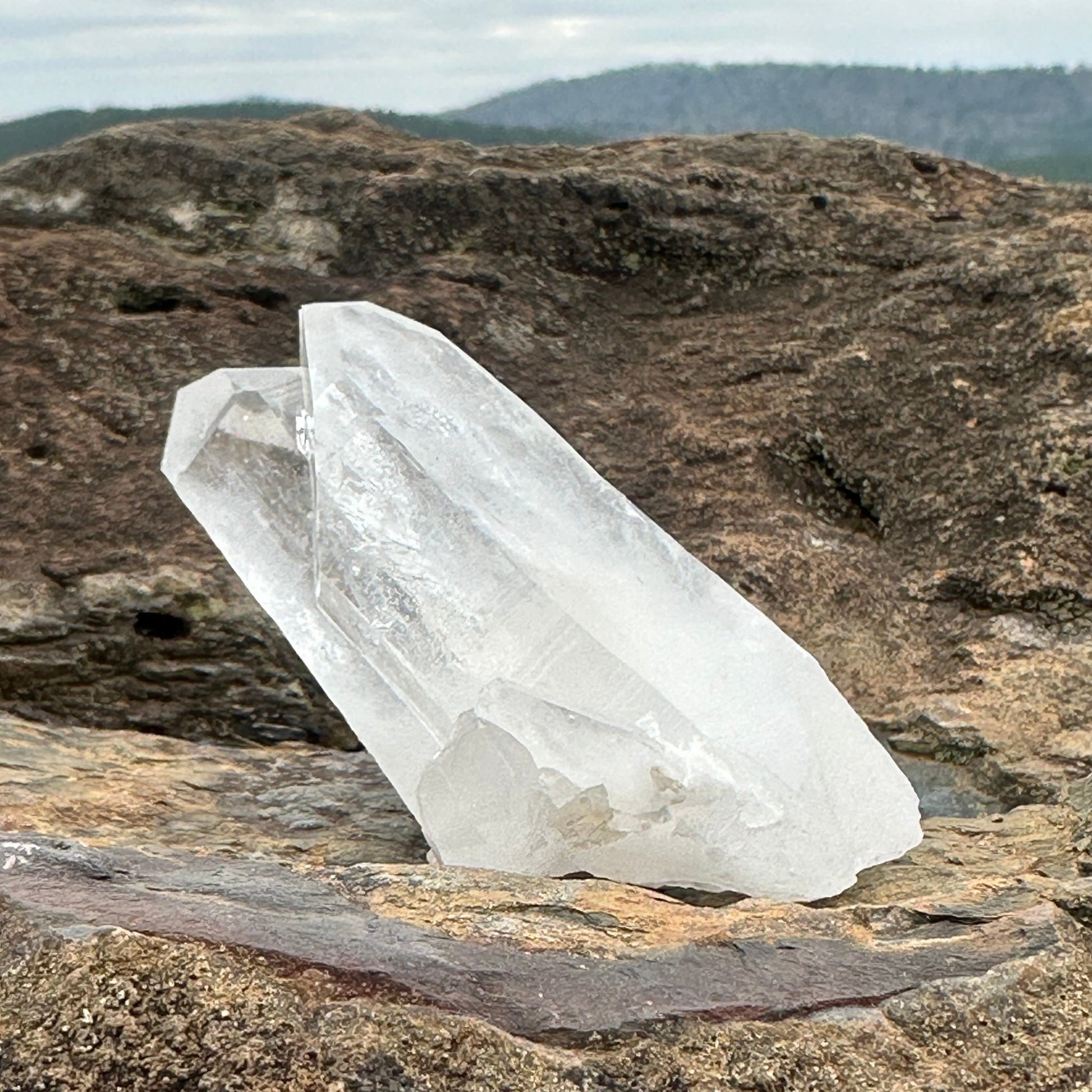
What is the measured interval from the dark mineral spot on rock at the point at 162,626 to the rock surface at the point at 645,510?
20 mm

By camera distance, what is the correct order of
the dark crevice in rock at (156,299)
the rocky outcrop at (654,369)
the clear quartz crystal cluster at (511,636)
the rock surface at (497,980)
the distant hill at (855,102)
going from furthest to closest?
the distant hill at (855,102) < the dark crevice in rock at (156,299) < the rocky outcrop at (654,369) < the clear quartz crystal cluster at (511,636) < the rock surface at (497,980)

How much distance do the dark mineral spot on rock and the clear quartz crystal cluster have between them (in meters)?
0.47

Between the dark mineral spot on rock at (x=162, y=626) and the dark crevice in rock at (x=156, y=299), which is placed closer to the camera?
the dark mineral spot on rock at (x=162, y=626)

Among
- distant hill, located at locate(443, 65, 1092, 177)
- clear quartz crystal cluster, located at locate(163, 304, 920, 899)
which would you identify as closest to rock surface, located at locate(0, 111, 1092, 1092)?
clear quartz crystal cluster, located at locate(163, 304, 920, 899)

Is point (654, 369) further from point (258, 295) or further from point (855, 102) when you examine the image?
point (855, 102)

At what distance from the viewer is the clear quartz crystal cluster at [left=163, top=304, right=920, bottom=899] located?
2.14 m

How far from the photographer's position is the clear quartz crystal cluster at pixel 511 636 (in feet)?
7.02

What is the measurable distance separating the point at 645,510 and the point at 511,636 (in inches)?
38.5

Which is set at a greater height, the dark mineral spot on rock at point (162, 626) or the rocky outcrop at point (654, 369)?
the rocky outcrop at point (654, 369)

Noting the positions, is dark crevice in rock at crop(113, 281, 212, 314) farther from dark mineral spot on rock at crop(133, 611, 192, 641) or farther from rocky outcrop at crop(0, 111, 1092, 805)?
dark mineral spot on rock at crop(133, 611, 192, 641)

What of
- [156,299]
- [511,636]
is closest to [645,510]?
[511,636]

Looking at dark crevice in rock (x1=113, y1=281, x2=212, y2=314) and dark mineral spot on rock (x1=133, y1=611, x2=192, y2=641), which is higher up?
dark crevice in rock (x1=113, y1=281, x2=212, y2=314)

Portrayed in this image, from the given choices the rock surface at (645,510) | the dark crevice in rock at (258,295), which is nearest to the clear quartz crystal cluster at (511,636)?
the rock surface at (645,510)

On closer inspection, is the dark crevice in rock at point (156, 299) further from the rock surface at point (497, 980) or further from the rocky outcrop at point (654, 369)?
the rock surface at point (497, 980)
